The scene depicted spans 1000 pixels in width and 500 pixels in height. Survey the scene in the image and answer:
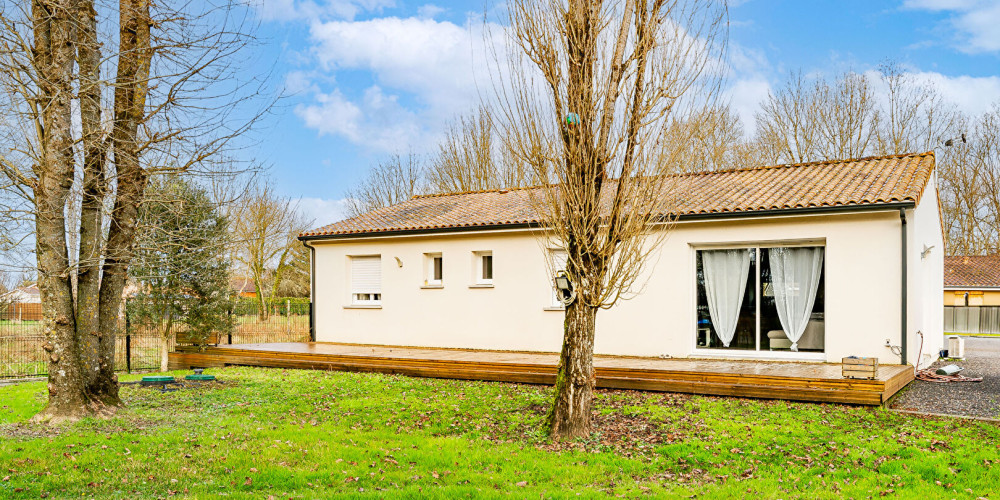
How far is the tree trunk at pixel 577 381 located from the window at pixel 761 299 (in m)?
5.58

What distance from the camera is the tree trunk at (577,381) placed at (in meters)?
7.02

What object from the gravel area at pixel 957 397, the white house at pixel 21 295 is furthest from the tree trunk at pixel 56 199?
the gravel area at pixel 957 397

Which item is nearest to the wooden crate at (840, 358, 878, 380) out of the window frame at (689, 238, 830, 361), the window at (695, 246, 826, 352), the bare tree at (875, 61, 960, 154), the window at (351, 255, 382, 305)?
the window frame at (689, 238, 830, 361)

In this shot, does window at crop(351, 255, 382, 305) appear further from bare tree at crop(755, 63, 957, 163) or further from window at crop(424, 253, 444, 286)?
bare tree at crop(755, 63, 957, 163)

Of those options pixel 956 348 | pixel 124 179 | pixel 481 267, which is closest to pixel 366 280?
pixel 481 267

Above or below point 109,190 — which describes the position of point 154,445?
below

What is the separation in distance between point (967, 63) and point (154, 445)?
26.1 m

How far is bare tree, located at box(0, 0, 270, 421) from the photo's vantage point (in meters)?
7.46

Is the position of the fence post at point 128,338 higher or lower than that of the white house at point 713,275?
lower

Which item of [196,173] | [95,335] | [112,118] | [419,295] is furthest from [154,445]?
[419,295]

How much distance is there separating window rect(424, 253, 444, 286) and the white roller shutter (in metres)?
1.25

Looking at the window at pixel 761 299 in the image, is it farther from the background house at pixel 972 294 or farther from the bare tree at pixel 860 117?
the background house at pixel 972 294

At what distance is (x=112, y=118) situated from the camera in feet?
26.9

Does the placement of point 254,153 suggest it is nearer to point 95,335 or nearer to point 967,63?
point 95,335
